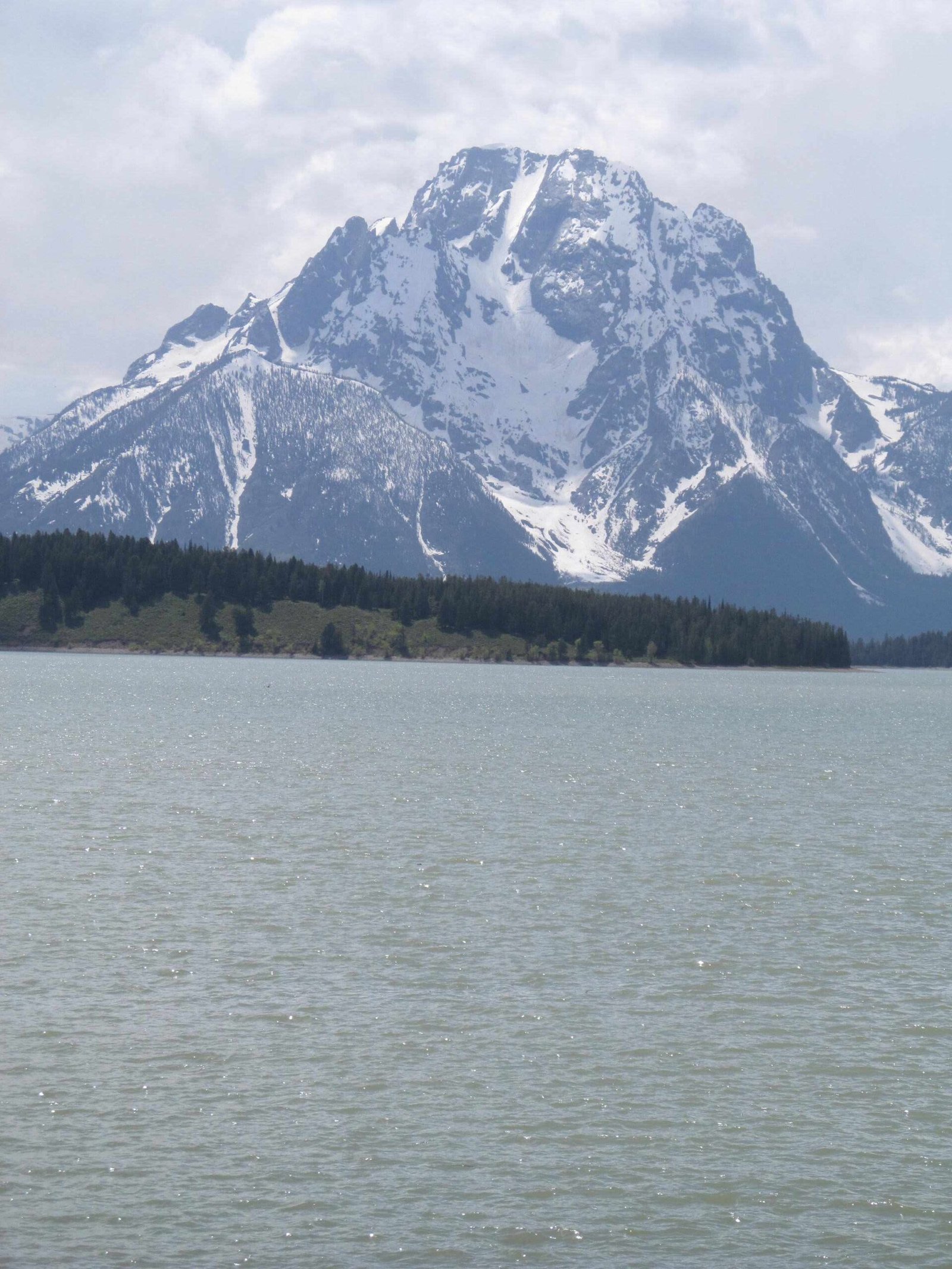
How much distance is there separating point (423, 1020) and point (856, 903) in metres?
21.6

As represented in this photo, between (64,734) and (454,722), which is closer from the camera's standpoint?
(64,734)

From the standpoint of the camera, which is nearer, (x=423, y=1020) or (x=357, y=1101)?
(x=357, y=1101)

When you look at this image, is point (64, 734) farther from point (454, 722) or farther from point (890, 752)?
point (890, 752)

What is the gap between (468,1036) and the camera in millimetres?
33812

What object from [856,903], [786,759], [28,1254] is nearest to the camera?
[28,1254]

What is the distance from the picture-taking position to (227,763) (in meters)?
96.5

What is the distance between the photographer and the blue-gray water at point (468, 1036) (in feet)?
80.1

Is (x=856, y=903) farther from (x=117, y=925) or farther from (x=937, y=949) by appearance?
(x=117, y=925)

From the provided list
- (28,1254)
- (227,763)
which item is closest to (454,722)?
(227,763)

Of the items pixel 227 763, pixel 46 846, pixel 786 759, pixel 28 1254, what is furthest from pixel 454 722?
pixel 28 1254

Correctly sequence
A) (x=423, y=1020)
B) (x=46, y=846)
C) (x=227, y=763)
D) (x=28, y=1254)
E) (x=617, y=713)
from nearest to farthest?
(x=28, y=1254) → (x=423, y=1020) → (x=46, y=846) → (x=227, y=763) → (x=617, y=713)

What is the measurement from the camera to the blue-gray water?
24.4 meters

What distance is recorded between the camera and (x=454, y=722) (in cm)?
14712

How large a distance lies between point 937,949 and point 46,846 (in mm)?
34296
